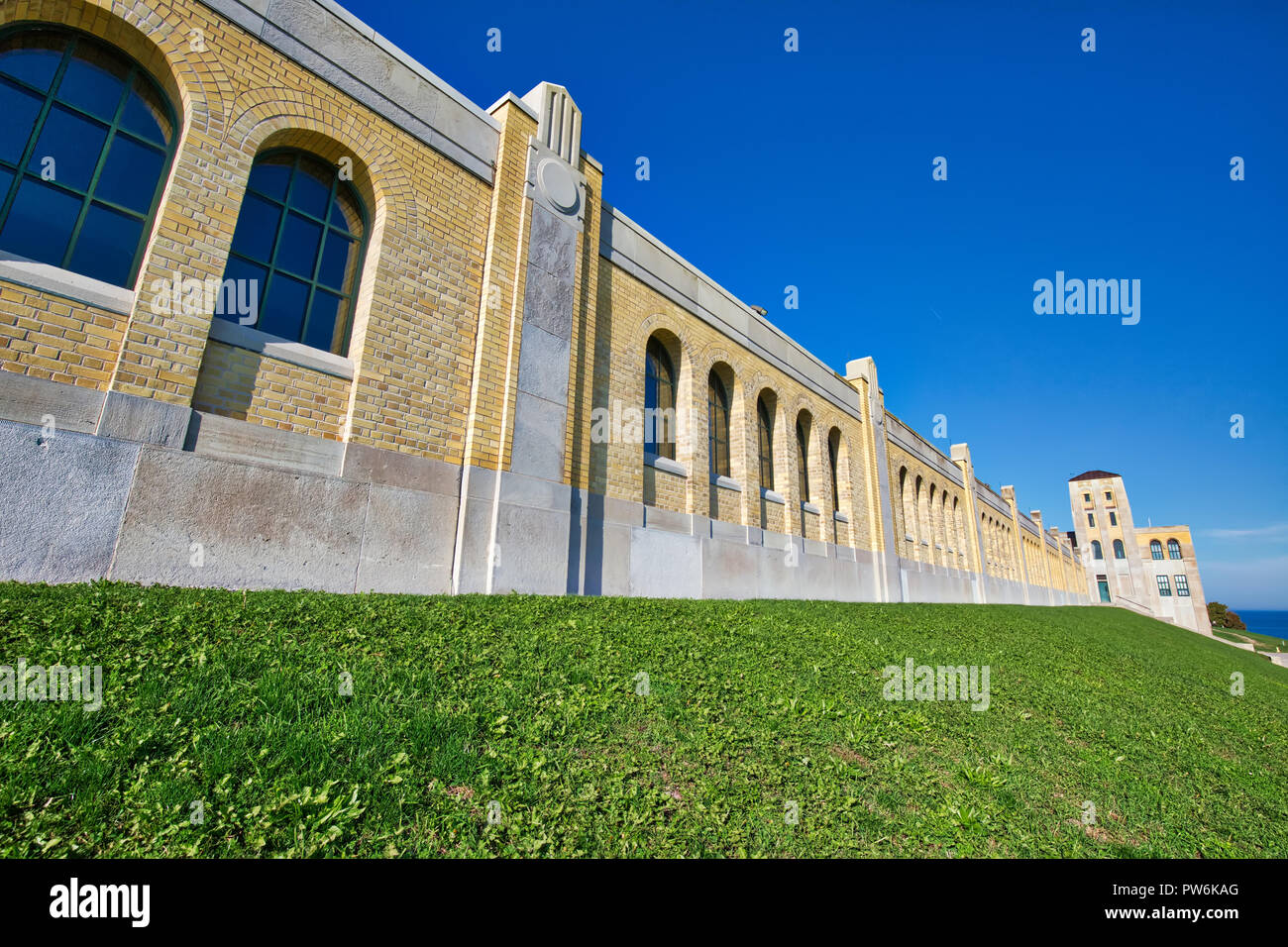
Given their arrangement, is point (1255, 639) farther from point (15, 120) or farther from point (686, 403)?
point (15, 120)

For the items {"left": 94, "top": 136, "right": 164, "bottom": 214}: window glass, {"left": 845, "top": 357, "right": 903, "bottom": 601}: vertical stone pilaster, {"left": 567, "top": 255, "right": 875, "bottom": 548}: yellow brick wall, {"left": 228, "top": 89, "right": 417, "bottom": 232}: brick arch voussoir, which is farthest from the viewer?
{"left": 845, "top": 357, "right": 903, "bottom": 601}: vertical stone pilaster

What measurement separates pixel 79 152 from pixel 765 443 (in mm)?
12703

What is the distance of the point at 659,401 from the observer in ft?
37.9

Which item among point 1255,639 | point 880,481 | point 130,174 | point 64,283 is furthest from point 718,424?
point 1255,639

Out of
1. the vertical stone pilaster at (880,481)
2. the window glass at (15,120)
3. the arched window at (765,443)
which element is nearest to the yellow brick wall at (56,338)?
the window glass at (15,120)

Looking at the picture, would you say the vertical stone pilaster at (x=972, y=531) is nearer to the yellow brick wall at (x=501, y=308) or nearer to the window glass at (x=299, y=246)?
the yellow brick wall at (x=501, y=308)

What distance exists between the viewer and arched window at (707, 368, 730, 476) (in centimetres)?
1279

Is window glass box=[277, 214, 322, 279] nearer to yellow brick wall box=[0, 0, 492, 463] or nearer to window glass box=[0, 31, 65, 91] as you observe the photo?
yellow brick wall box=[0, 0, 492, 463]

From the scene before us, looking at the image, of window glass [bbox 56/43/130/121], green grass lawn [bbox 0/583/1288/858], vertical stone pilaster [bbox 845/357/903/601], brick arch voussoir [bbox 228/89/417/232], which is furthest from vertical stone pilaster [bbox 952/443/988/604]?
window glass [bbox 56/43/130/121]

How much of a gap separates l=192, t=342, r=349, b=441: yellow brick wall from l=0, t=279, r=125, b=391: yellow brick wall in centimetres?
70

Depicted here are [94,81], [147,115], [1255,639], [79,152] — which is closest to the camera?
[79,152]

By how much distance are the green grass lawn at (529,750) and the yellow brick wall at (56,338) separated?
186cm

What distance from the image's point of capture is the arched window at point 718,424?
1279 centimetres

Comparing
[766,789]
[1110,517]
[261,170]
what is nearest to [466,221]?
[261,170]
